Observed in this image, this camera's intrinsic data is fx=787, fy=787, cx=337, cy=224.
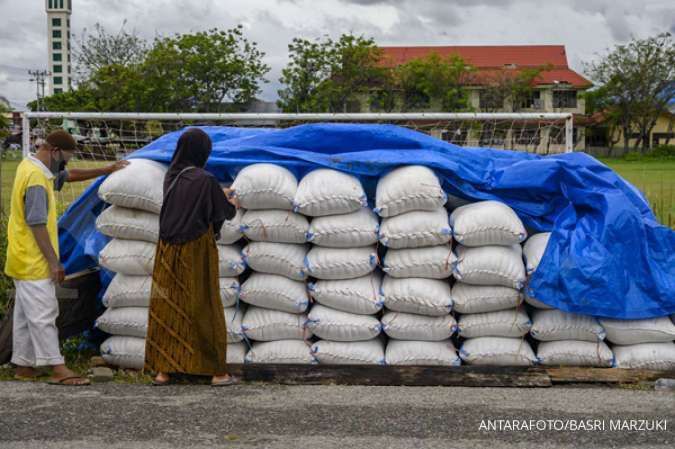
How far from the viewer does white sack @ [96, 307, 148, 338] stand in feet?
18.1

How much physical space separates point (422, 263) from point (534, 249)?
800mm

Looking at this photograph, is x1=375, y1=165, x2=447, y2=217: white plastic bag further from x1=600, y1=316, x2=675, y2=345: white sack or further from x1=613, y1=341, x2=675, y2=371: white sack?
x1=613, y1=341, x2=675, y2=371: white sack

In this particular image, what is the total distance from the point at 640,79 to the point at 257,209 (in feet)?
167

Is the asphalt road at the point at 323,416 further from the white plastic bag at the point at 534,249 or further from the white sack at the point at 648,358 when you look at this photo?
the white plastic bag at the point at 534,249

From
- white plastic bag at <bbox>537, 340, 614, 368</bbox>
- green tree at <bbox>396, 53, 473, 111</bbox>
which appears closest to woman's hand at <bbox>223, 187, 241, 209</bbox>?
white plastic bag at <bbox>537, 340, 614, 368</bbox>

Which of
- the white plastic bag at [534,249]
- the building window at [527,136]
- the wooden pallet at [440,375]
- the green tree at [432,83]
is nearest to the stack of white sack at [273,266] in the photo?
the wooden pallet at [440,375]

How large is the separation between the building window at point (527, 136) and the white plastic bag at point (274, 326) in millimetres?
3918

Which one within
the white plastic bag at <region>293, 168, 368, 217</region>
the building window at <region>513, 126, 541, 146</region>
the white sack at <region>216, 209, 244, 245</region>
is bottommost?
the white sack at <region>216, 209, 244, 245</region>

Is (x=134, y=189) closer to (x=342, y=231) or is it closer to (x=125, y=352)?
(x=125, y=352)

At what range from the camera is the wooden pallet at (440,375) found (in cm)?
516

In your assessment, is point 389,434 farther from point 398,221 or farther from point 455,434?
point 398,221

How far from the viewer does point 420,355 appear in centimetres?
537

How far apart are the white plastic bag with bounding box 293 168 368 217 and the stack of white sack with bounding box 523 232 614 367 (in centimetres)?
127

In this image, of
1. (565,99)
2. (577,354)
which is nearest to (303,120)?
(577,354)
